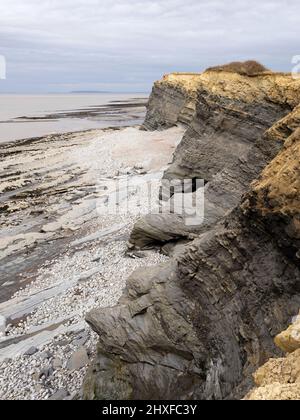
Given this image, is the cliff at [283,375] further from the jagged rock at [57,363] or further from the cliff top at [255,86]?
the cliff top at [255,86]

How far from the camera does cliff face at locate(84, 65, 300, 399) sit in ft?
25.1

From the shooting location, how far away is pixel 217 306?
877 centimetres

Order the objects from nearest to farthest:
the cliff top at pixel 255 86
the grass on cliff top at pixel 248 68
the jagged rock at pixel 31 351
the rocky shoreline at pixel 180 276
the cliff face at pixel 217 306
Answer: the cliff face at pixel 217 306 < the rocky shoreline at pixel 180 276 < the jagged rock at pixel 31 351 < the cliff top at pixel 255 86 < the grass on cliff top at pixel 248 68

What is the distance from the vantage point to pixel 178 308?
9.46 metres

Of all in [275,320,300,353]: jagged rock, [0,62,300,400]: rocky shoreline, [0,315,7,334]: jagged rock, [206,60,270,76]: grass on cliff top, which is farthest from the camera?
[206,60,270,76]: grass on cliff top

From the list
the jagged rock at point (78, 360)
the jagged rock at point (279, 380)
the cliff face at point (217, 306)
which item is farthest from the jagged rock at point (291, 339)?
the jagged rock at point (78, 360)

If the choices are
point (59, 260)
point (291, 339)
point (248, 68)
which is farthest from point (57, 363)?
point (248, 68)

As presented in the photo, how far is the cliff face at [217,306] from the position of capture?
7664 mm

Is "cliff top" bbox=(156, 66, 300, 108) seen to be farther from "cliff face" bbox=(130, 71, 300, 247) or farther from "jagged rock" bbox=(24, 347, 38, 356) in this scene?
"jagged rock" bbox=(24, 347, 38, 356)

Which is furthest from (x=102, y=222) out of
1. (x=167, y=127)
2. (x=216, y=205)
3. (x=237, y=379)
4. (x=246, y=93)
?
(x=167, y=127)

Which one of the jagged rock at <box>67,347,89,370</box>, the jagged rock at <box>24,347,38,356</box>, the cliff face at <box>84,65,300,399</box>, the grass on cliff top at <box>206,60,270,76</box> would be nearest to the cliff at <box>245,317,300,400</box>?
the cliff face at <box>84,65,300,399</box>

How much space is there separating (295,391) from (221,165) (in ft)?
58.7

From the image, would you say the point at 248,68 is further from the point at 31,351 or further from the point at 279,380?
the point at 279,380

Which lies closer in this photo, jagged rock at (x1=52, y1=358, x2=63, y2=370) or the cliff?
the cliff
